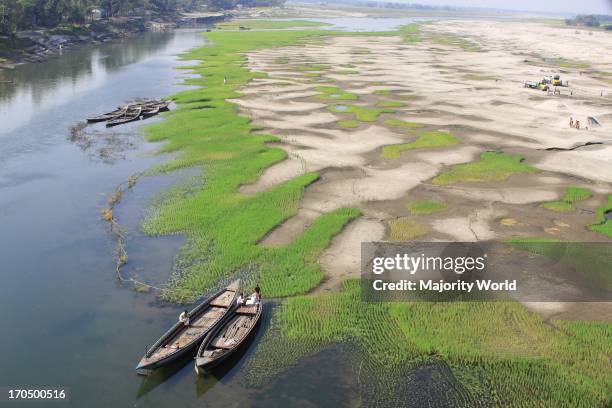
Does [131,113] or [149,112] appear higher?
[149,112]

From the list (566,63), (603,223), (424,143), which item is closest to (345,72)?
(424,143)

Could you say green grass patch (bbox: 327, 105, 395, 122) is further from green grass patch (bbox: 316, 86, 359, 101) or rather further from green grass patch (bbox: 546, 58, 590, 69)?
green grass patch (bbox: 546, 58, 590, 69)

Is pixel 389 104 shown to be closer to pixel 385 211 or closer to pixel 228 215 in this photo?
pixel 385 211

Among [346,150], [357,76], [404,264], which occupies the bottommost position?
[404,264]

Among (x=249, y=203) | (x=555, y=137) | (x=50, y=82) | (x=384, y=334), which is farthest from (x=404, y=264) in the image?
(x=50, y=82)

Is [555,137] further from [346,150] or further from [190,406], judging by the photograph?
[190,406]

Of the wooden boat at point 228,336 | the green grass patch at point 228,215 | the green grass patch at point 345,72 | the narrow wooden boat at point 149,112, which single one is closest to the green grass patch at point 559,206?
the green grass patch at point 228,215

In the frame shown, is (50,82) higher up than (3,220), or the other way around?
(50,82)

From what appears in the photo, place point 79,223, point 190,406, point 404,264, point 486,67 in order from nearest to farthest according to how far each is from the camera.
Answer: point 190,406, point 404,264, point 79,223, point 486,67
